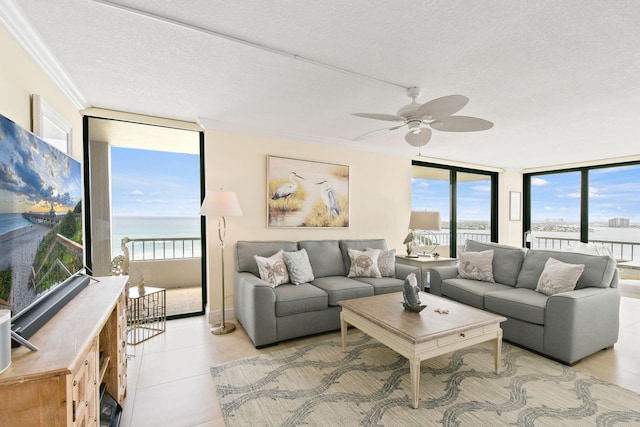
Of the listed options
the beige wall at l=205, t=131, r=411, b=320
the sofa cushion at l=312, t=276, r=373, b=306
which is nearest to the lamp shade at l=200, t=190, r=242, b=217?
the beige wall at l=205, t=131, r=411, b=320

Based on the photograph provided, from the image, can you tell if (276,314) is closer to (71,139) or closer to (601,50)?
(71,139)

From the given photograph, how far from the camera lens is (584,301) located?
2498 millimetres

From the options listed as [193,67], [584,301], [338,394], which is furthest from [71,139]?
[584,301]

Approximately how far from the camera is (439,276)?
3.75m

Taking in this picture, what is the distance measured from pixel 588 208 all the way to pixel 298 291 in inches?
250

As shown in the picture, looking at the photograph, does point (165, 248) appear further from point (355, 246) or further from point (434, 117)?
point (434, 117)

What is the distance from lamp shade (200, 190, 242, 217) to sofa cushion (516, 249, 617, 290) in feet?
11.1

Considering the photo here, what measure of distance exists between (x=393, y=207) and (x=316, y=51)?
3388mm

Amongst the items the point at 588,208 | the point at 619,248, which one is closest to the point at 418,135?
the point at 588,208

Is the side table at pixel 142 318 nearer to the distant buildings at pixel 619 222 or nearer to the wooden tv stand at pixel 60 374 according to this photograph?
the wooden tv stand at pixel 60 374

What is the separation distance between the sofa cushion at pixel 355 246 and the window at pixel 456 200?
4.89 ft

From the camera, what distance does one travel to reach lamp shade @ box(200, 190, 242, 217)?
303cm

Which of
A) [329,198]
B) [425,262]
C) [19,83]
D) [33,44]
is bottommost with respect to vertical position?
[425,262]

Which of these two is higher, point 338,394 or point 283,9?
point 283,9
